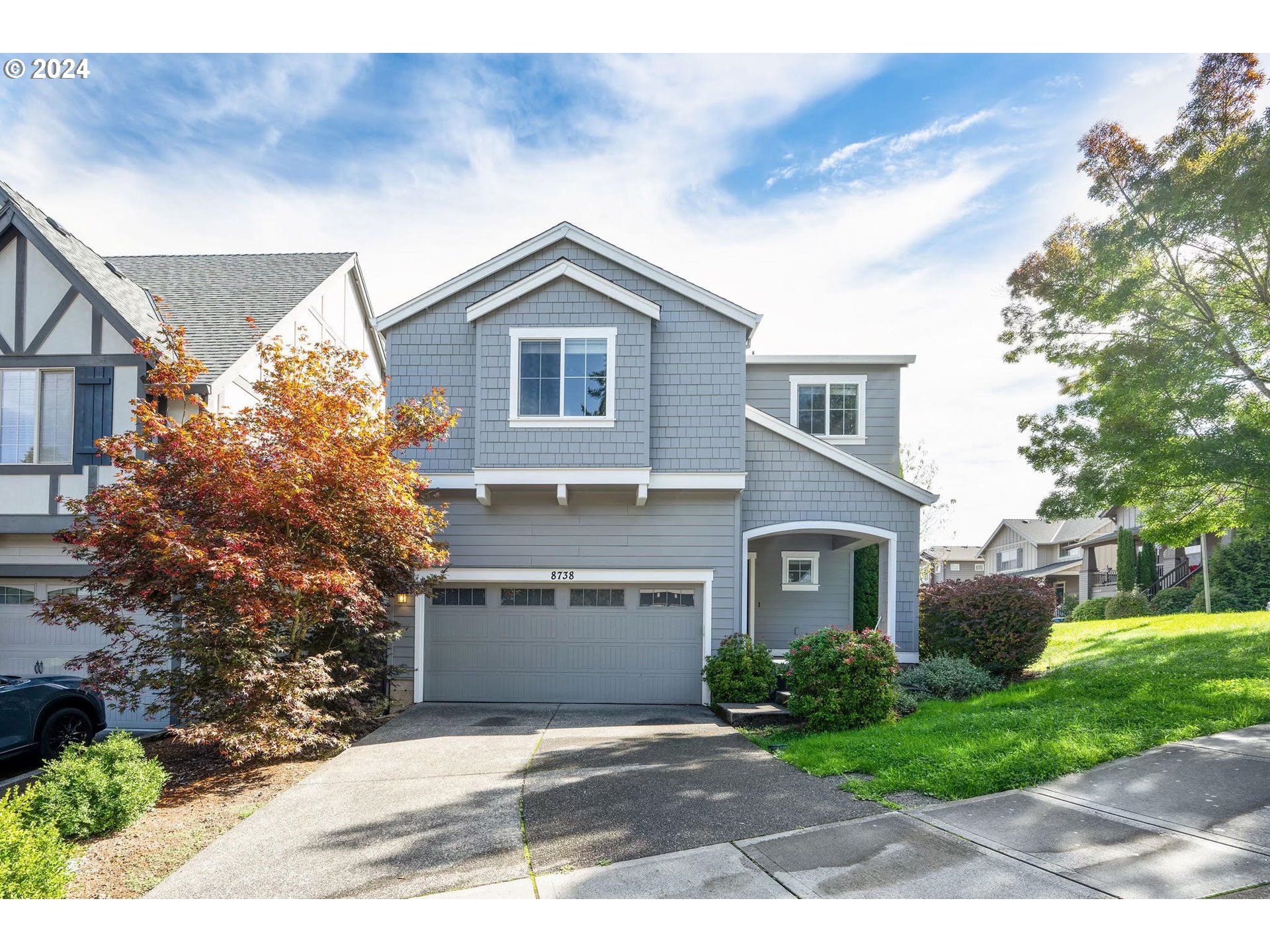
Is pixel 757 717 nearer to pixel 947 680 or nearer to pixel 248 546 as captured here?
pixel 947 680

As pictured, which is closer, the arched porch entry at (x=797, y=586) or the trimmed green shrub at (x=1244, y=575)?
the arched porch entry at (x=797, y=586)

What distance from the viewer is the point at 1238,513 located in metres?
12.4

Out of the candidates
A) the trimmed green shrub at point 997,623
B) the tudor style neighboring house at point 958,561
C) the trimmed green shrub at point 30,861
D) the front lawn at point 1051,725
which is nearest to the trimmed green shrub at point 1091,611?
the front lawn at point 1051,725

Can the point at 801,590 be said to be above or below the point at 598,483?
below

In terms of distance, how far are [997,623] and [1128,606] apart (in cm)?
1671

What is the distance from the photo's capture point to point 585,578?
40.0ft

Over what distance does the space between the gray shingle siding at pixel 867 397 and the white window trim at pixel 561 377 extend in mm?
4419

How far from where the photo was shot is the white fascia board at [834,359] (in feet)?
49.1

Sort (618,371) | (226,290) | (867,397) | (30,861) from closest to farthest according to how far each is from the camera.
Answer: (30,861) < (618,371) < (226,290) < (867,397)

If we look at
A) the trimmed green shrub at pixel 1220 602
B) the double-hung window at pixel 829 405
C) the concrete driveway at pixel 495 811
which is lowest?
the concrete driveway at pixel 495 811

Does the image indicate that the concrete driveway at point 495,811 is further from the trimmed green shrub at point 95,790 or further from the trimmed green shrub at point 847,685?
the trimmed green shrub at point 847,685

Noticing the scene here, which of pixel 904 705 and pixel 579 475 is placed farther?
pixel 579 475

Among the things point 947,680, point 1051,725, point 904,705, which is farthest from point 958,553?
point 1051,725

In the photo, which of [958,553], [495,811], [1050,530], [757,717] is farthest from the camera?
[958,553]
